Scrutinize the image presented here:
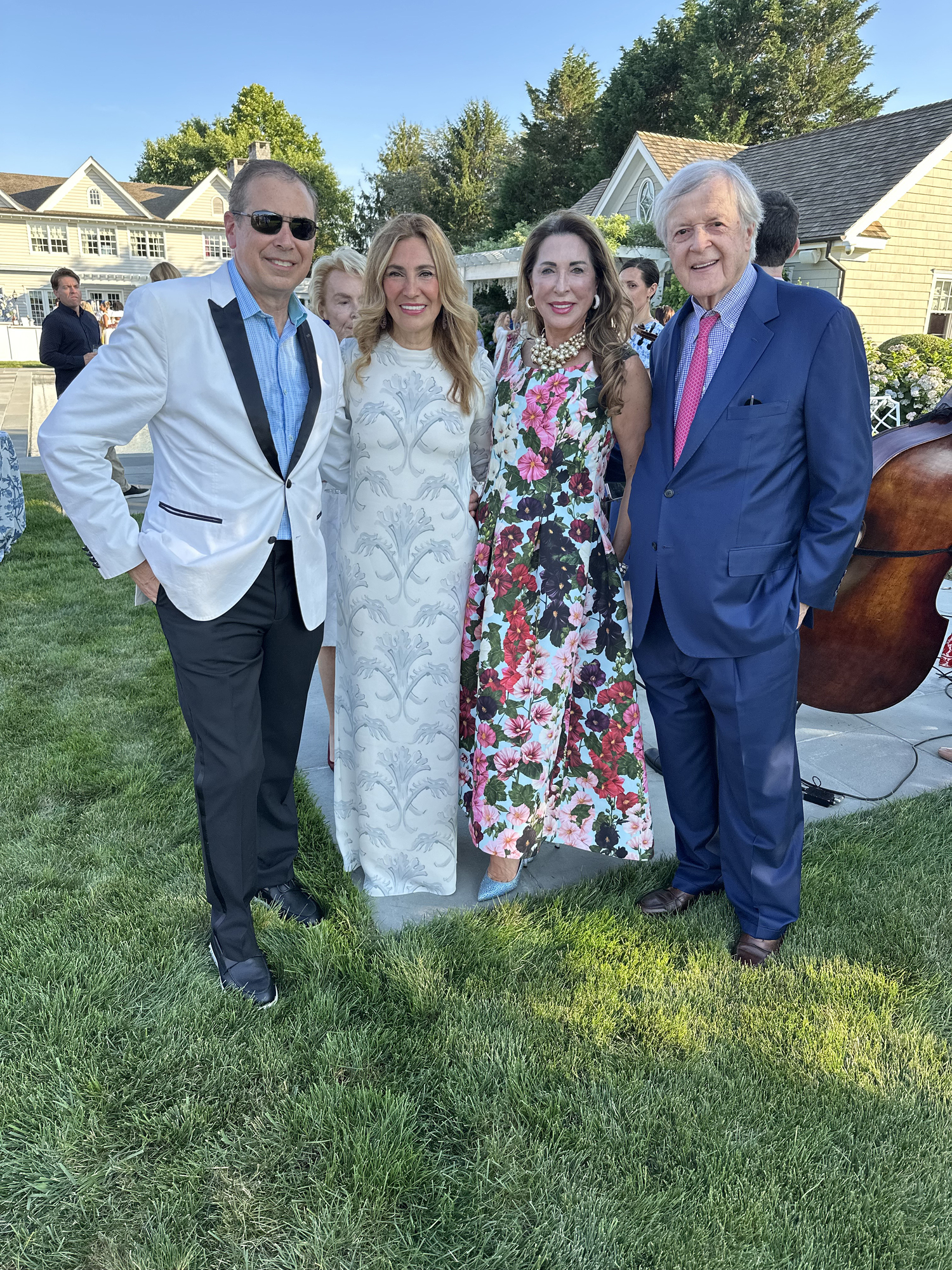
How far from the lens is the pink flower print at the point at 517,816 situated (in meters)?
2.71

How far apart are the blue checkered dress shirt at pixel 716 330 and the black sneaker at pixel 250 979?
77.5 inches

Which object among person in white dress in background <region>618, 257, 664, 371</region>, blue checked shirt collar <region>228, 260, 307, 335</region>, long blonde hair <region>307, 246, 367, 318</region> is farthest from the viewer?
person in white dress in background <region>618, 257, 664, 371</region>

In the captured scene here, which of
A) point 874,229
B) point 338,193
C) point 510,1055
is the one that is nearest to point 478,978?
point 510,1055

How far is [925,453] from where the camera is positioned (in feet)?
9.37

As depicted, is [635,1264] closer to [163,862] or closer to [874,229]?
[163,862]

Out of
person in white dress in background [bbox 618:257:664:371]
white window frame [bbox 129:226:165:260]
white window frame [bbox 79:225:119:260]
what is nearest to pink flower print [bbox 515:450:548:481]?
person in white dress in background [bbox 618:257:664:371]

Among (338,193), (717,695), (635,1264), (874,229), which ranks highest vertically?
(338,193)

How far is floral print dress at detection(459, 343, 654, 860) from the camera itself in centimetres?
254

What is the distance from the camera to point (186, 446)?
2.04 metres

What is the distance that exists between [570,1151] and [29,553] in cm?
685

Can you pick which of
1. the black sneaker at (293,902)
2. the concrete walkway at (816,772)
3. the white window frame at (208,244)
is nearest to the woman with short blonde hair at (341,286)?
the concrete walkway at (816,772)

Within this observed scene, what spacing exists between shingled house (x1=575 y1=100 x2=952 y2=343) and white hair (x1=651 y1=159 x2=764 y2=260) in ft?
48.0

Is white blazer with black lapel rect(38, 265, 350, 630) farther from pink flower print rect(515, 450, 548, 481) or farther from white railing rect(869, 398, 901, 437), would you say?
white railing rect(869, 398, 901, 437)

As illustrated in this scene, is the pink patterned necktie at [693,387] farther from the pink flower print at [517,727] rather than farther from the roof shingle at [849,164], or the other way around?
the roof shingle at [849,164]
